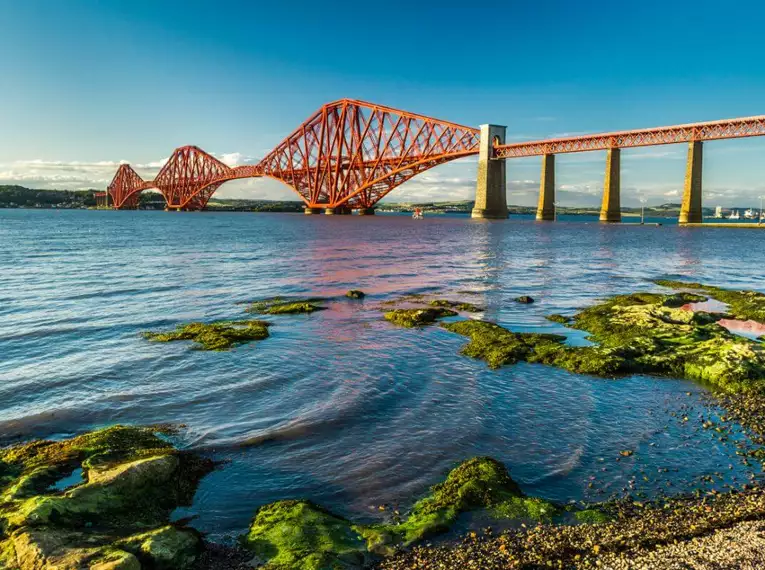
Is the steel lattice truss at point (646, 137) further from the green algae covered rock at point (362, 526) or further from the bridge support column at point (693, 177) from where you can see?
the green algae covered rock at point (362, 526)

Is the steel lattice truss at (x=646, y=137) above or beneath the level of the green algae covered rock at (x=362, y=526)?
above

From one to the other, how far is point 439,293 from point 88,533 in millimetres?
16263

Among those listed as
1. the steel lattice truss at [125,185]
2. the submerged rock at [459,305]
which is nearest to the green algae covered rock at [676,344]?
the submerged rock at [459,305]

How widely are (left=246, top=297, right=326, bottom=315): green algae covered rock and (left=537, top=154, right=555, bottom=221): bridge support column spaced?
286 feet

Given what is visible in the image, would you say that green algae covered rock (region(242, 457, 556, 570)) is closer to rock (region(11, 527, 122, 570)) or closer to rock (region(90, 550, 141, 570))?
rock (region(90, 550, 141, 570))

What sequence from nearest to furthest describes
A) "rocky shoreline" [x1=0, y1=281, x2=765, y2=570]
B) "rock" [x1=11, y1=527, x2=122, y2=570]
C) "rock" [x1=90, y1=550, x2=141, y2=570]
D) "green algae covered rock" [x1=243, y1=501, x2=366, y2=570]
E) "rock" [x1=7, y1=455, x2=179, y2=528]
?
"rock" [x1=90, y1=550, x2=141, y2=570] → "rock" [x1=11, y1=527, x2=122, y2=570] → "rocky shoreline" [x1=0, y1=281, x2=765, y2=570] → "green algae covered rock" [x1=243, y1=501, x2=366, y2=570] → "rock" [x1=7, y1=455, x2=179, y2=528]

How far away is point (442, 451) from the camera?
661 cm

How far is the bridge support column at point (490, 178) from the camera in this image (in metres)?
103

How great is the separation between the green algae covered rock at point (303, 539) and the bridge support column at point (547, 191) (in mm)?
98704

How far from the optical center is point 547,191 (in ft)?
328

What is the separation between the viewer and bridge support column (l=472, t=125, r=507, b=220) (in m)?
103

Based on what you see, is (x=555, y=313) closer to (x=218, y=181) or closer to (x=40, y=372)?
(x=40, y=372)

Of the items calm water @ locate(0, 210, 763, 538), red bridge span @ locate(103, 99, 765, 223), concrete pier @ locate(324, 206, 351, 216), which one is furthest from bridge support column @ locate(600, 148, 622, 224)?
calm water @ locate(0, 210, 763, 538)

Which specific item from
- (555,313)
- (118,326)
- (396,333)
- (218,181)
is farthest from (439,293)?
(218,181)
